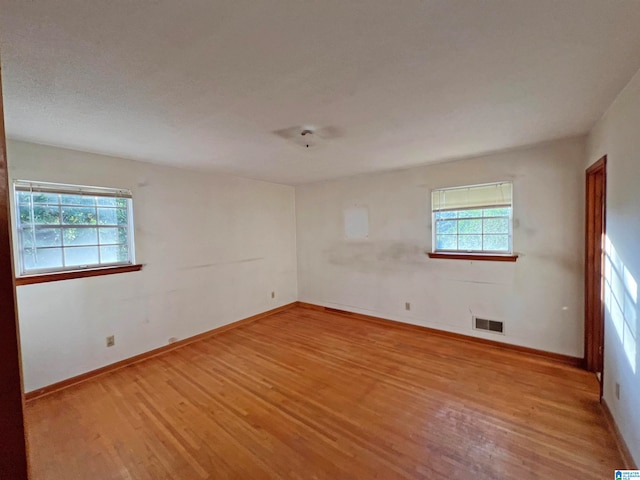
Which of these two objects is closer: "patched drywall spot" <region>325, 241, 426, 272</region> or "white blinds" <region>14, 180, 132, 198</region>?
"white blinds" <region>14, 180, 132, 198</region>

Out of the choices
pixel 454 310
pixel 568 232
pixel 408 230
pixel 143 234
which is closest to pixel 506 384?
pixel 454 310

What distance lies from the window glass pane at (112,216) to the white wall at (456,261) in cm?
291

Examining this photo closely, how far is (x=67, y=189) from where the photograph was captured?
2.90 metres

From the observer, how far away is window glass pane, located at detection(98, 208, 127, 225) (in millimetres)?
3179

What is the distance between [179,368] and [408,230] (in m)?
3.42

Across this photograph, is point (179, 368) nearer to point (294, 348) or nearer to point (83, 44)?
point (294, 348)

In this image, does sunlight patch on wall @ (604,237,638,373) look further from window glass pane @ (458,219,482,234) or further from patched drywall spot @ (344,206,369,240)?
patched drywall spot @ (344,206,369,240)

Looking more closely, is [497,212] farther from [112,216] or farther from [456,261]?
[112,216]

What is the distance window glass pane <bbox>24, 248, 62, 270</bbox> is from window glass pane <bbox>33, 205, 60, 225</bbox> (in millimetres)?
270

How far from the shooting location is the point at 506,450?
1917 millimetres

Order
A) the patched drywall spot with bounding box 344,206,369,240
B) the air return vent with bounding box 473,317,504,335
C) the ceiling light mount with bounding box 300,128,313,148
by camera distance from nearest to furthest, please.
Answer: the ceiling light mount with bounding box 300,128,313,148 → the air return vent with bounding box 473,317,504,335 → the patched drywall spot with bounding box 344,206,369,240

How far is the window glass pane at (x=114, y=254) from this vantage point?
321 cm

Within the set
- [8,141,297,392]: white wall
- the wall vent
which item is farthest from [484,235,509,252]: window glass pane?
[8,141,297,392]: white wall

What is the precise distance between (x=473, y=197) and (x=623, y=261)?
1.86 metres
